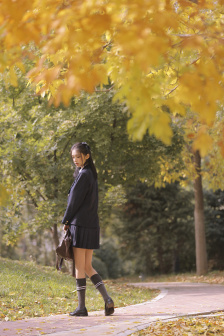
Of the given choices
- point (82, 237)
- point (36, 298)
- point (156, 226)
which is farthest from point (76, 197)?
point (156, 226)

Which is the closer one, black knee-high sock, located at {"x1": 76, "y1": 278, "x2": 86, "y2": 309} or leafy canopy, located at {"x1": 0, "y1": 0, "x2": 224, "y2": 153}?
leafy canopy, located at {"x1": 0, "y1": 0, "x2": 224, "y2": 153}

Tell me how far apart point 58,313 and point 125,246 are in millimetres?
15810

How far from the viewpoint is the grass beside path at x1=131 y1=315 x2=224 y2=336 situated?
4.78 m

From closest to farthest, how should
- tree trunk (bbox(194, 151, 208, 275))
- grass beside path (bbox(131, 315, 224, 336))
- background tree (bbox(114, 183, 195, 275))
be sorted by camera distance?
grass beside path (bbox(131, 315, 224, 336)), tree trunk (bbox(194, 151, 208, 275)), background tree (bbox(114, 183, 195, 275))

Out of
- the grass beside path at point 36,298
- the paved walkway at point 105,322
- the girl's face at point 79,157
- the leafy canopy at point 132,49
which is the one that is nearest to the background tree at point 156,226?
the grass beside path at point 36,298

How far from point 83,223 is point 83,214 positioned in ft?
0.37

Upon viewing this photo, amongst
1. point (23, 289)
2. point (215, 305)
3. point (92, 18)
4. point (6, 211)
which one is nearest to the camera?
point (92, 18)

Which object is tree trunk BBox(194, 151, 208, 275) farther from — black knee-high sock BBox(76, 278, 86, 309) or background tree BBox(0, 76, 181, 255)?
black knee-high sock BBox(76, 278, 86, 309)

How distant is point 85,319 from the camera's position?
573 cm

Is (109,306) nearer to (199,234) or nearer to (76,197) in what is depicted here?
(76,197)

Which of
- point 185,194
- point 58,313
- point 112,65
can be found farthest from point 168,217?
point 112,65

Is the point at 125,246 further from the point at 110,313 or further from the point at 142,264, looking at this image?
the point at 110,313

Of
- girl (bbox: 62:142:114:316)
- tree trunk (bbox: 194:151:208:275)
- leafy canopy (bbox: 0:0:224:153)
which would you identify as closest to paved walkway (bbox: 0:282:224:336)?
girl (bbox: 62:142:114:316)

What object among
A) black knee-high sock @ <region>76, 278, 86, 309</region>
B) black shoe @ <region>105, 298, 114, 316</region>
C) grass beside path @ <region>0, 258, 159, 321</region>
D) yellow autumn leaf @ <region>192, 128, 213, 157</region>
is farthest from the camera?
grass beside path @ <region>0, 258, 159, 321</region>
